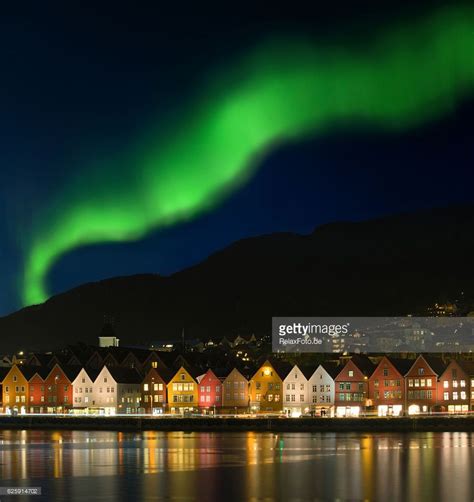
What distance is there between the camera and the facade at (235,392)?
115812 millimetres

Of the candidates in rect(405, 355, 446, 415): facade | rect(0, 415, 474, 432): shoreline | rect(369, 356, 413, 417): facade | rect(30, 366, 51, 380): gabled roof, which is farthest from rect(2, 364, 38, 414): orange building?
Answer: rect(405, 355, 446, 415): facade

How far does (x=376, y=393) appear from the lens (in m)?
110

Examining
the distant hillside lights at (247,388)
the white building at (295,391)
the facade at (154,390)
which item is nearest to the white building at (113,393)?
the distant hillside lights at (247,388)

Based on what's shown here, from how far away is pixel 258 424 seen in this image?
93312 mm

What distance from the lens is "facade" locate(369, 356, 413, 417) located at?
10869cm

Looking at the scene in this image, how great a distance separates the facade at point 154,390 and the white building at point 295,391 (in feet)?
55.3

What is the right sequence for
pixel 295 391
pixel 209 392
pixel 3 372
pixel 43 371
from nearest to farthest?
pixel 295 391 < pixel 209 392 < pixel 43 371 < pixel 3 372

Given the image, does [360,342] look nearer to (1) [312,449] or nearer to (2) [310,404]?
(2) [310,404]

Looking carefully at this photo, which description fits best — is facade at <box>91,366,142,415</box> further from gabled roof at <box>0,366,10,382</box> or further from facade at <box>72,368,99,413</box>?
gabled roof at <box>0,366,10,382</box>

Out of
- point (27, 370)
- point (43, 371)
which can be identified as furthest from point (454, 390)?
point (27, 370)

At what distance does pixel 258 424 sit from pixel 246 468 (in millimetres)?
41287

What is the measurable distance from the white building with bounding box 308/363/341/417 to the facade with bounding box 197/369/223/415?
37.6 feet

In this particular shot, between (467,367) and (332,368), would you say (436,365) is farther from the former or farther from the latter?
(332,368)

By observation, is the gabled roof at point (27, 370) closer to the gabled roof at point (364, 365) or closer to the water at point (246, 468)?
the gabled roof at point (364, 365)
